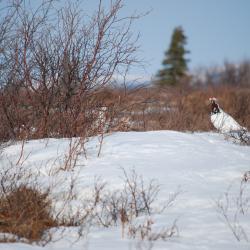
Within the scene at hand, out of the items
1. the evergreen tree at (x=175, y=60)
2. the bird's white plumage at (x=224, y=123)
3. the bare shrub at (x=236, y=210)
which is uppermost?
the evergreen tree at (x=175, y=60)

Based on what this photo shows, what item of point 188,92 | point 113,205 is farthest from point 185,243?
point 188,92

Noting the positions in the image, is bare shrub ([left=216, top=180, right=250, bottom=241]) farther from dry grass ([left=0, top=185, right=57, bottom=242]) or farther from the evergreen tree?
the evergreen tree

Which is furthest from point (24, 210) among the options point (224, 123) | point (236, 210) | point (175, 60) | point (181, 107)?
point (175, 60)

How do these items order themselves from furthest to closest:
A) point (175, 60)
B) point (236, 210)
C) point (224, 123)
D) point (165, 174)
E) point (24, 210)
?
point (175, 60), point (224, 123), point (165, 174), point (236, 210), point (24, 210)

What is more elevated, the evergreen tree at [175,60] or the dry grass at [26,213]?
the evergreen tree at [175,60]

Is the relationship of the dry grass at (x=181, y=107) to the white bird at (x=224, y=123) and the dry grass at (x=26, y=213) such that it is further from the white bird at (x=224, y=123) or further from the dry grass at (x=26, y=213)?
the dry grass at (x=26, y=213)

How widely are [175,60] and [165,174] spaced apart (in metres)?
35.6

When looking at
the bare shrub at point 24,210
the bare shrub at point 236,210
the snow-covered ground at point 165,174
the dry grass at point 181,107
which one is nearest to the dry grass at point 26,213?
the bare shrub at point 24,210

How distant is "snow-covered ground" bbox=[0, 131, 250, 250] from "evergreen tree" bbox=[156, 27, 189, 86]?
3293 cm

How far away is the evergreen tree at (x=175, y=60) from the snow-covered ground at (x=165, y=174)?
32.9 meters

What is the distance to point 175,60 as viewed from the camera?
40.7 meters

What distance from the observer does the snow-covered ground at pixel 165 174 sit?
3.94m

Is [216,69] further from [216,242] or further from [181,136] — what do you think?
[216,242]

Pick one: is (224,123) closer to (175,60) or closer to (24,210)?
(24,210)
